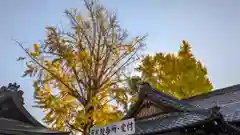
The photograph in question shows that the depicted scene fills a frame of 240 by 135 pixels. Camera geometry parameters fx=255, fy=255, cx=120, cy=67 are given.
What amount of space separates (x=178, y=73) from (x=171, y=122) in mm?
11126

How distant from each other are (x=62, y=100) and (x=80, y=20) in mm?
5478

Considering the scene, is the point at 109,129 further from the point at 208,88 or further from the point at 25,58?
the point at 208,88

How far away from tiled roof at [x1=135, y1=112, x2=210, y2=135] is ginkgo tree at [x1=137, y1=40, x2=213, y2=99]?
29.6 ft

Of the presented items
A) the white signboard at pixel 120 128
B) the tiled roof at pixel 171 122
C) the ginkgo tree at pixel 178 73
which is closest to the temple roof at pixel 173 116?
the tiled roof at pixel 171 122

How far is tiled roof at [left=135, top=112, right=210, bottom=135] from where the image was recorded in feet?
22.7

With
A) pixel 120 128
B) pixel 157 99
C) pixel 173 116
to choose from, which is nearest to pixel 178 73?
pixel 157 99

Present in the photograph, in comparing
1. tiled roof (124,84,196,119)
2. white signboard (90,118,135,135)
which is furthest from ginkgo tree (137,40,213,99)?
white signboard (90,118,135,135)

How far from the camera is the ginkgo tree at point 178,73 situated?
17812 millimetres

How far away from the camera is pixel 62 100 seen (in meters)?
14.8

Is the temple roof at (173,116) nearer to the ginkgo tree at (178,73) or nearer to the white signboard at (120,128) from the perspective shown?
the white signboard at (120,128)

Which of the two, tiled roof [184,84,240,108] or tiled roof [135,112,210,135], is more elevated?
tiled roof [184,84,240,108]

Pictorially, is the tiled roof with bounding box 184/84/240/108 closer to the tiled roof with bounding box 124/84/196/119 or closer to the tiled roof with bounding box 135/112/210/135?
the tiled roof with bounding box 124/84/196/119

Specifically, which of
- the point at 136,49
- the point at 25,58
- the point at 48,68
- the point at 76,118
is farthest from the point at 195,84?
the point at 25,58

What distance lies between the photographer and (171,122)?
309 inches
